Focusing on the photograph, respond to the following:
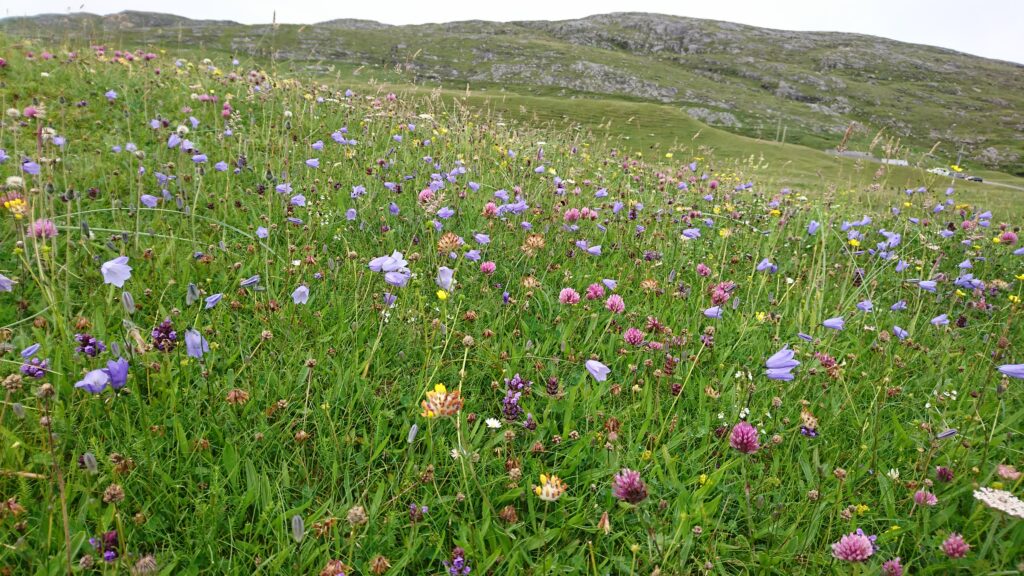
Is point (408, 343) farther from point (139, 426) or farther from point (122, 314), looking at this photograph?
point (122, 314)

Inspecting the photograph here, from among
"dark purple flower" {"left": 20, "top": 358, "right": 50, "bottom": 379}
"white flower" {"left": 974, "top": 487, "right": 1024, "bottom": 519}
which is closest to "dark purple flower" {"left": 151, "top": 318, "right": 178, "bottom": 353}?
"dark purple flower" {"left": 20, "top": 358, "right": 50, "bottom": 379}

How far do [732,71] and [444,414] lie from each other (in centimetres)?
15354

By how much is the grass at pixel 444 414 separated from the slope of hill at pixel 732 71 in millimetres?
63576

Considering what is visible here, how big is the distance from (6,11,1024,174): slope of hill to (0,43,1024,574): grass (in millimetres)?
63576

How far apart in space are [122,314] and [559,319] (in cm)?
212

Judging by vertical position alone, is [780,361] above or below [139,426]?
above

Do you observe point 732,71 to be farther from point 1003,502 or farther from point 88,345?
point 88,345

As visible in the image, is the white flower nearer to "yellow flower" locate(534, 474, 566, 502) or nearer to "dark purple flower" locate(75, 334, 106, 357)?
"yellow flower" locate(534, 474, 566, 502)

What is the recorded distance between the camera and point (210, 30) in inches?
4528

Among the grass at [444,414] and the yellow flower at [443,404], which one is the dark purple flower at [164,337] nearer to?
the grass at [444,414]

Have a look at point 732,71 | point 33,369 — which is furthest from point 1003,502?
point 732,71

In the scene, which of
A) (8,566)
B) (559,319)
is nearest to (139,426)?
(8,566)

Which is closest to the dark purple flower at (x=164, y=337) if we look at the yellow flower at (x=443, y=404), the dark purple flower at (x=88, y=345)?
the dark purple flower at (x=88, y=345)

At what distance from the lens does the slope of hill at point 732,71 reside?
87812 millimetres
